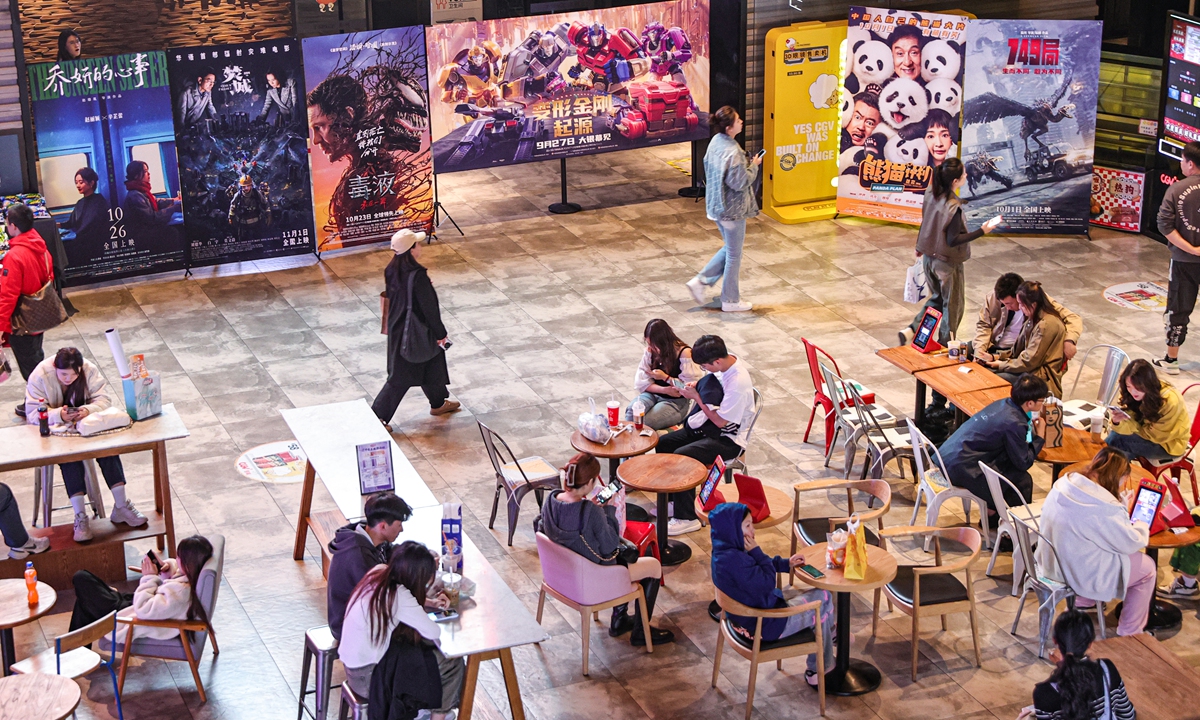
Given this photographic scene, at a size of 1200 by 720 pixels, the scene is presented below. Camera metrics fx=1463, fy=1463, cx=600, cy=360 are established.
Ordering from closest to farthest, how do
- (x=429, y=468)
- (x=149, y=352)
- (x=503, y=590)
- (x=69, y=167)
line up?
(x=503, y=590)
(x=429, y=468)
(x=149, y=352)
(x=69, y=167)

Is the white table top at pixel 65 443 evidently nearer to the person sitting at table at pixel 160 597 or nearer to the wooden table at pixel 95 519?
the wooden table at pixel 95 519

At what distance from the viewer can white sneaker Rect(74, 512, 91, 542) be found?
28.0ft

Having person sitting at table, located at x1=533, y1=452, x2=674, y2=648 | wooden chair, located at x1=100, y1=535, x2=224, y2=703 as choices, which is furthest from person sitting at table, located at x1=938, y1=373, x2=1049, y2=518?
wooden chair, located at x1=100, y1=535, x2=224, y2=703

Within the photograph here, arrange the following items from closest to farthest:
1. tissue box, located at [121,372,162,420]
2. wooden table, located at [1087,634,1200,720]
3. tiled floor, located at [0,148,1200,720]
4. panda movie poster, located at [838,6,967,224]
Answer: wooden table, located at [1087,634,1200,720] < tiled floor, located at [0,148,1200,720] < tissue box, located at [121,372,162,420] < panda movie poster, located at [838,6,967,224]

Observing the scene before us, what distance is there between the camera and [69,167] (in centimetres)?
1319

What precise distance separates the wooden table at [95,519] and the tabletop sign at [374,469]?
129cm

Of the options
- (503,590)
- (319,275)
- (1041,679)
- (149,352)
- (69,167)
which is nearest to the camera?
(503,590)

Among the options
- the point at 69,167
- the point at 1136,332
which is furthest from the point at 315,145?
the point at 1136,332

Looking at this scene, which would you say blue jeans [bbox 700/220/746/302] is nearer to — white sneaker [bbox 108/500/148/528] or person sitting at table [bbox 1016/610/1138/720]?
white sneaker [bbox 108/500/148/528]

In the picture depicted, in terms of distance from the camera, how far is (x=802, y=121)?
15.3m

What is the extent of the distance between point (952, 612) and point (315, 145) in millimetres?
8550

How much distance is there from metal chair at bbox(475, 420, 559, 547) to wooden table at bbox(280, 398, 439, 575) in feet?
2.25

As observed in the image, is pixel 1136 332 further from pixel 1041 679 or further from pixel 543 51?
pixel 543 51

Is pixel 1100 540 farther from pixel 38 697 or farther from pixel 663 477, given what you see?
pixel 38 697
